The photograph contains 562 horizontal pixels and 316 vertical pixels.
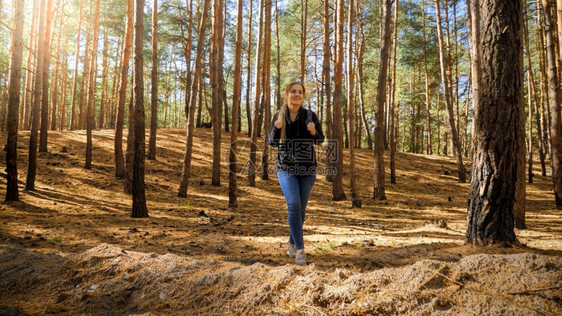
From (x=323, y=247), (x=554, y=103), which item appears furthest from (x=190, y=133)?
(x=554, y=103)

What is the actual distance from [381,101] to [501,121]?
7.02 m

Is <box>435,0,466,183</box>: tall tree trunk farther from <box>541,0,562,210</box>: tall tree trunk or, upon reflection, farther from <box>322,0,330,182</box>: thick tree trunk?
<box>322,0,330,182</box>: thick tree trunk

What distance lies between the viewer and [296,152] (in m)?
3.26

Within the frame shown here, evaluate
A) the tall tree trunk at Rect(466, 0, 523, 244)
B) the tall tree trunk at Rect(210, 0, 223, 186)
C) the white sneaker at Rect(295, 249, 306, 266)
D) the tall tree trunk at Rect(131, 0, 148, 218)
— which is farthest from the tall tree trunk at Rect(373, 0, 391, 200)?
the white sneaker at Rect(295, 249, 306, 266)

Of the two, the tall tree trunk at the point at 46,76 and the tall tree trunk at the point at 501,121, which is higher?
the tall tree trunk at the point at 46,76

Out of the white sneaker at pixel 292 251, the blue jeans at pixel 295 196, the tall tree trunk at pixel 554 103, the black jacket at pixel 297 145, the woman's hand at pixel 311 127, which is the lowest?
the white sneaker at pixel 292 251

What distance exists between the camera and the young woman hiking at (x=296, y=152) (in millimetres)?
3246

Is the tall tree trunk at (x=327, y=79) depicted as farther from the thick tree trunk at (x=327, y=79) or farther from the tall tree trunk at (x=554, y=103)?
the tall tree trunk at (x=554, y=103)

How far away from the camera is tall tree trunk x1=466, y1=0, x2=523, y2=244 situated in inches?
144

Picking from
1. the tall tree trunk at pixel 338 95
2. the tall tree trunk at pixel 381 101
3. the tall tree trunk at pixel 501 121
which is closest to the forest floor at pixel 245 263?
the tall tree trunk at pixel 501 121

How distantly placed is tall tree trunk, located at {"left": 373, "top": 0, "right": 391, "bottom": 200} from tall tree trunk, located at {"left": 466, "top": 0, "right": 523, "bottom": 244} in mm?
6489

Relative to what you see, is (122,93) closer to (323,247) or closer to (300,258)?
(323,247)

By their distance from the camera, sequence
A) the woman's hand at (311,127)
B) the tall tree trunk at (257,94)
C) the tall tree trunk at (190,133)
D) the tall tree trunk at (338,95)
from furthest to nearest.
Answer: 1. the tall tree trunk at (257,94)
2. the tall tree trunk at (190,133)
3. the tall tree trunk at (338,95)
4. the woman's hand at (311,127)

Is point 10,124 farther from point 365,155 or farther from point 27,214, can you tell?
point 365,155
